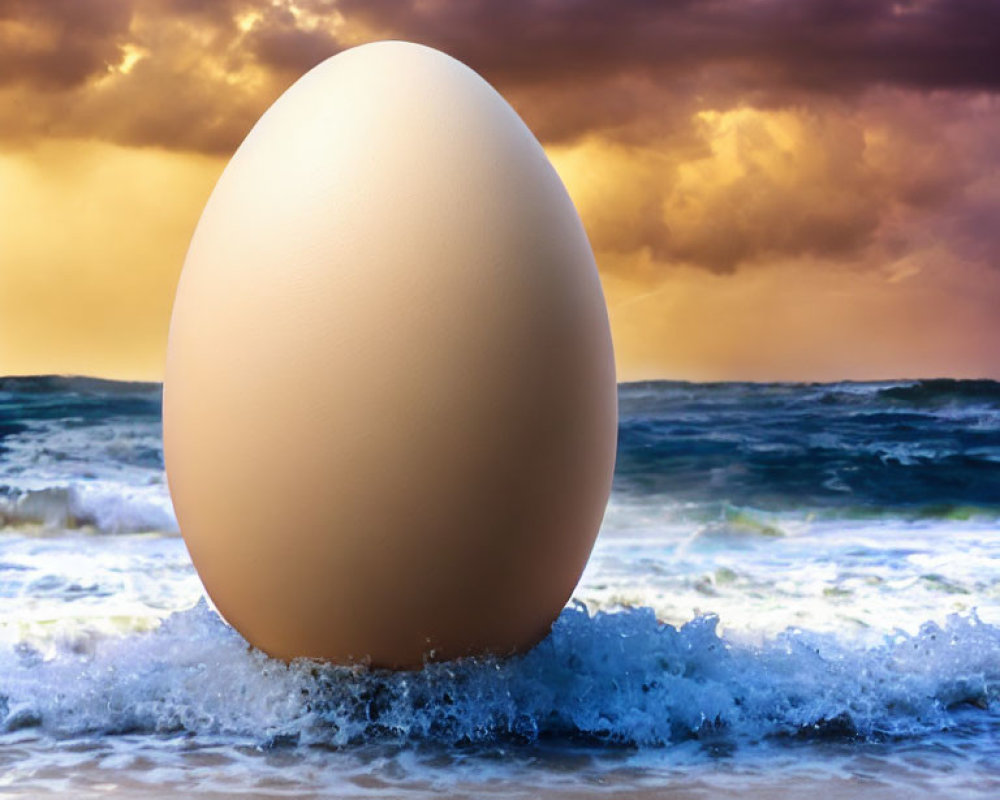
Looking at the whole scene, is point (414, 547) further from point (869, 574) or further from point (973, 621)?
point (869, 574)

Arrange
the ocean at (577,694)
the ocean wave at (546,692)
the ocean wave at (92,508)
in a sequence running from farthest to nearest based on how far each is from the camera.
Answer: the ocean wave at (92,508) → the ocean wave at (546,692) → the ocean at (577,694)

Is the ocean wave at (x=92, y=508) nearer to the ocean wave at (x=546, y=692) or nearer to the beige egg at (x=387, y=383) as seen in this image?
the ocean wave at (x=546, y=692)

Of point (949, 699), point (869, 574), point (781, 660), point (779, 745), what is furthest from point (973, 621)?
Result: point (869, 574)

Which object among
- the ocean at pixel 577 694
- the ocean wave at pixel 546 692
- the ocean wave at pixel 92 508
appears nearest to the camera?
the ocean at pixel 577 694

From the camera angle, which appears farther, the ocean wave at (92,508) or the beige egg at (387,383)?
the ocean wave at (92,508)

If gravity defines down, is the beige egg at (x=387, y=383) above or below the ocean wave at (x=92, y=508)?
above

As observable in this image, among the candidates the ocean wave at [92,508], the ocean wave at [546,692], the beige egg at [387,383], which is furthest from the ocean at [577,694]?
the ocean wave at [92,508]

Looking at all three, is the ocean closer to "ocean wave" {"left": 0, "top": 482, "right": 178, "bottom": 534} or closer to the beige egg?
the beige egg
